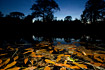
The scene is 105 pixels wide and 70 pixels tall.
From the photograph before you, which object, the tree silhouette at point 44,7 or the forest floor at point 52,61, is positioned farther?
the tree silhouette at point 44,7

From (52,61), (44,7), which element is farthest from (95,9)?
(52,61)

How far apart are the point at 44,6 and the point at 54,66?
20.8 metres

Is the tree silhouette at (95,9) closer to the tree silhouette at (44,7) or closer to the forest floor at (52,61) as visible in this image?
the tree silhouette at (44,7)

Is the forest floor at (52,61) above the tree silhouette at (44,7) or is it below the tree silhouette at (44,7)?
below

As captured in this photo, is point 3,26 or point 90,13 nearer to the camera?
point 3,26

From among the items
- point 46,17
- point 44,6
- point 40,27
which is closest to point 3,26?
point 40,27

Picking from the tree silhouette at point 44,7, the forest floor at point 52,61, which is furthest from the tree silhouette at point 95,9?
the forest floor at point 52,61

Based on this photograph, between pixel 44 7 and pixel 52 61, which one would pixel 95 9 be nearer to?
pixel 44 7

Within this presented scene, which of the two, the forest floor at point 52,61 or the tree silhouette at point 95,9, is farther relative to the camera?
the tree silhouette at point 95,9

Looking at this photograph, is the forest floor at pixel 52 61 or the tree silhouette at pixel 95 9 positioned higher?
the tree silhouette at pixel 95 9

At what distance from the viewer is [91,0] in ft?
63.1

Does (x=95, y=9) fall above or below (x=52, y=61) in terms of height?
above

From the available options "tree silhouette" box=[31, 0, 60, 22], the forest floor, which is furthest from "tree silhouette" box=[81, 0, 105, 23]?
the forest floor

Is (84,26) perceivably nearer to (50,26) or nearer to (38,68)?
(50,26)
